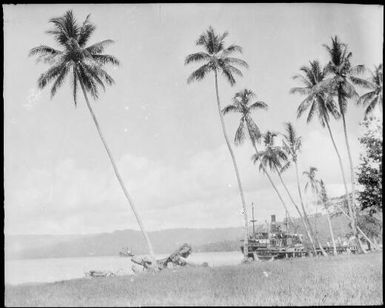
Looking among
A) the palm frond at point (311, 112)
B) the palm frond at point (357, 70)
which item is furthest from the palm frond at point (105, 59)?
the palm frond at point (357, 70)

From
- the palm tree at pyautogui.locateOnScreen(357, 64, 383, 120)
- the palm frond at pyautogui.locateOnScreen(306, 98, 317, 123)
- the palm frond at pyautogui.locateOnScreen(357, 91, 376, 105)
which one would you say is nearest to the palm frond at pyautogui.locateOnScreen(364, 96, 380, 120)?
the palm tree at pyautogui.locateOnScreen(357, 64, 383, 120)

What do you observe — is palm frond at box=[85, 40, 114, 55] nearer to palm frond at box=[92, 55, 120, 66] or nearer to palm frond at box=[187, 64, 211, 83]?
palm frond at box=[92, 55, 120, 66]

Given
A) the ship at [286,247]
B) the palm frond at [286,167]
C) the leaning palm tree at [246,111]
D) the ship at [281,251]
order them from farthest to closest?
1. the ship at [281,251]
2. the ship at [286,247]
3. the palm frond at [286,167]
4. the leaning palm tree at [246,111]

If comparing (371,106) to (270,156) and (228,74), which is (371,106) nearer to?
(270,156)

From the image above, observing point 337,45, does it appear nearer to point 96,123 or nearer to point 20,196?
point 96,123

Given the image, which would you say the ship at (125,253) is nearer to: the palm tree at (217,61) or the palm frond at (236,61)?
the palm tree at (217,61)

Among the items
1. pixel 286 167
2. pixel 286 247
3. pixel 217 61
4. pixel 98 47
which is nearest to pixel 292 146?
pixel 286 167
